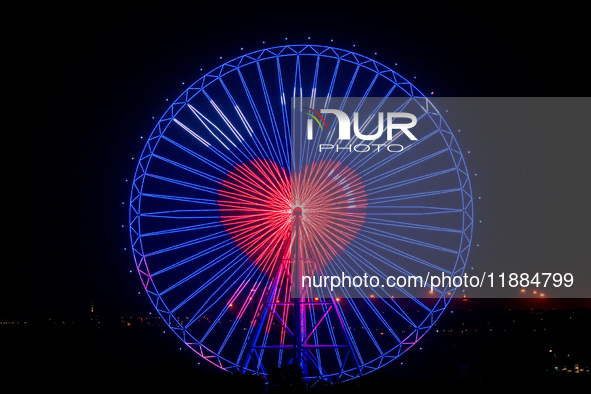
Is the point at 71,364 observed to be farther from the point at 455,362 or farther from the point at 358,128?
the point at 455,362

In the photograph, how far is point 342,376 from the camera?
763 inches

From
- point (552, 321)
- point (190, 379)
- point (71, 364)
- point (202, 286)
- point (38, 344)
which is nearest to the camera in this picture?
point (190, 379)

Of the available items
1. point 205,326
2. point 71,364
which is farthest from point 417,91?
point 205,326

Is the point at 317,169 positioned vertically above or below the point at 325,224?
above

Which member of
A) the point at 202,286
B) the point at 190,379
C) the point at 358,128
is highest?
the point at 358,128

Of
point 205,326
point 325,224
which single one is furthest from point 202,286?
point 205,326

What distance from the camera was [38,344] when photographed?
2842cm

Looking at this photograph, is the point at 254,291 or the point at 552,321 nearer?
the point at 254,291

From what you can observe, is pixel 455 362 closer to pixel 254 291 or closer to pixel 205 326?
pixel 254 291

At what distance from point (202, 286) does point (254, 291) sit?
125cm

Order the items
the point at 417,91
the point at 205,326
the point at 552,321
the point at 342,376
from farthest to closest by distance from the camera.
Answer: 1. the point at 205,326
2. the point at 552,321
3. the point at 342,376
4. the point at 417,91

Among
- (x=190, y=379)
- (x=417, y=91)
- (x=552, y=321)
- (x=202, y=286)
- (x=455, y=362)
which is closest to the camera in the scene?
(x=190, y=379)

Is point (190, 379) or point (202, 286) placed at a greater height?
point (202, 286)

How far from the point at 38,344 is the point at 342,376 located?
14.2 m
